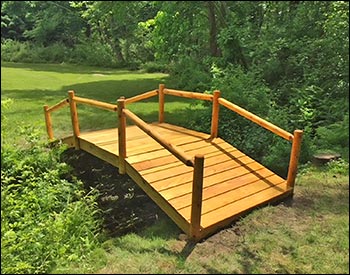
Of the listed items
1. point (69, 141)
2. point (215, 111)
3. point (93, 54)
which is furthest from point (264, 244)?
point (93, 54)

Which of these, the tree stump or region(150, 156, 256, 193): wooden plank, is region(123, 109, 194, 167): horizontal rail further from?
the tree stump

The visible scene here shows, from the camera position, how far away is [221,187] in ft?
14.1

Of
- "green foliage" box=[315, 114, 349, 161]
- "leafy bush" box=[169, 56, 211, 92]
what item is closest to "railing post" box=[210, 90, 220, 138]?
"green foliage" box=[315, 114, 349, 161]

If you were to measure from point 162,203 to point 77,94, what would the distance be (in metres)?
8.02

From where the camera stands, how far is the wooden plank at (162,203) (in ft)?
11.9

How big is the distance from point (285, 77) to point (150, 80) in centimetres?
768

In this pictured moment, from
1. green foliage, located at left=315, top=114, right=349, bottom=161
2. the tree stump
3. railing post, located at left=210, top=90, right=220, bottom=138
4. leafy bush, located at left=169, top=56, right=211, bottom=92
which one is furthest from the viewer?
leafy bush, located at left=169, top=56, right=211, bottom=92

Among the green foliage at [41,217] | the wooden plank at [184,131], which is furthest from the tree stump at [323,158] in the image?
the green foliage at [41,217]

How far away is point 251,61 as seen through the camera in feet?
27.0

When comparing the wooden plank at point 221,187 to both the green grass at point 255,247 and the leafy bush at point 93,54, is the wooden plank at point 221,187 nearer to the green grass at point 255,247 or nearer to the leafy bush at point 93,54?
the green grass at point 255,247

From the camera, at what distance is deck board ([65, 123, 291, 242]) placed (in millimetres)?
3807

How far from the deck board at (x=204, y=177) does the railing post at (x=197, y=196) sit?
0.11m

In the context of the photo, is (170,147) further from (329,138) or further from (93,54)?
(93,54)

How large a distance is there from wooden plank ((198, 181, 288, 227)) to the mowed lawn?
3.23 meters
